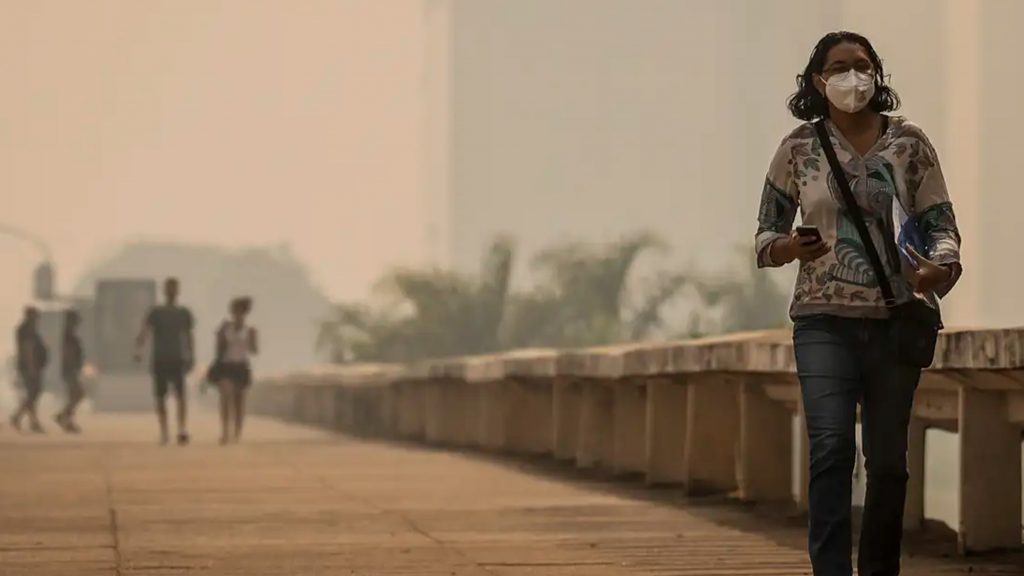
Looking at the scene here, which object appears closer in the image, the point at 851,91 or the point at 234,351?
the point at 851,91

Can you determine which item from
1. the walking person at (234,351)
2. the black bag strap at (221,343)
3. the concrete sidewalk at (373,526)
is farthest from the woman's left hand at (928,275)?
the black bag strap at (221,343)

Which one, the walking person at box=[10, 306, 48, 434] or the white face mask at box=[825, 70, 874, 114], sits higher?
the white face mask at box=[825, 70, 874, 114]

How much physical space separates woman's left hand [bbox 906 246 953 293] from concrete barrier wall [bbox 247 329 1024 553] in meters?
1.91

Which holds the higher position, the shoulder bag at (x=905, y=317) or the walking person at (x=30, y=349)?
the shoulder bag at (x=905, y=317)

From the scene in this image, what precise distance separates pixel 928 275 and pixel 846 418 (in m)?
0.53

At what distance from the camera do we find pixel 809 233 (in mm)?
8312

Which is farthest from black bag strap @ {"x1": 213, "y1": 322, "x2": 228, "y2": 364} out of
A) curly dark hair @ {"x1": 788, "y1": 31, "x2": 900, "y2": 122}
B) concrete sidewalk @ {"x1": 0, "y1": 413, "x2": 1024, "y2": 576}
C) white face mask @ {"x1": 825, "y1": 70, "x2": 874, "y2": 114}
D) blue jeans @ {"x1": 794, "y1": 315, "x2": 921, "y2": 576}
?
white face mask @ {"x1": 825, "y1": 70, "x2": 874, "y2": 114}

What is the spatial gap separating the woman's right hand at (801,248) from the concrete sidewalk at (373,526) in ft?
8.47

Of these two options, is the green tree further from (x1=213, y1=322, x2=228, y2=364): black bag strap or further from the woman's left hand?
the woman's left hand

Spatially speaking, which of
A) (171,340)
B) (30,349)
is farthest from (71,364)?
(171,340)

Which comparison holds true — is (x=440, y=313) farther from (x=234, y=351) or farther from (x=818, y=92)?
(x=818, y=92)

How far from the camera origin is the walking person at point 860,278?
8.42m

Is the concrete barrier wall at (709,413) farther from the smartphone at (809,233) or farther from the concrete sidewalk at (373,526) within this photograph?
the smartphone at (809,233)

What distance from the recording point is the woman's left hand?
830cm
